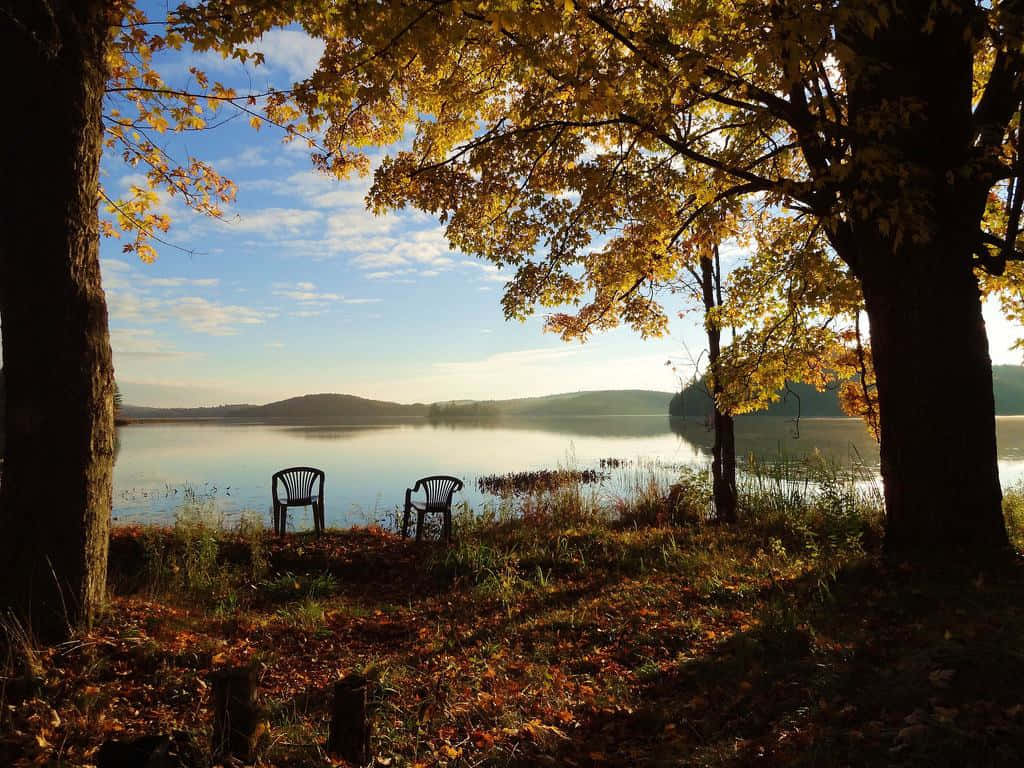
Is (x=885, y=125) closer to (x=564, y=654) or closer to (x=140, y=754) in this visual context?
(x=564, y=654)

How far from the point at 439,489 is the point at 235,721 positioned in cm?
632

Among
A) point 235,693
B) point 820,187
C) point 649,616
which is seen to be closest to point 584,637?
point 649,616

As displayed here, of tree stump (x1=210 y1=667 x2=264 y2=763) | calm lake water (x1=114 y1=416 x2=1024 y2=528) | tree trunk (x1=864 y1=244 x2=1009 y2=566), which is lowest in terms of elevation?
calm lake water (x1=114 y1=416 x2=1024 y2=528)

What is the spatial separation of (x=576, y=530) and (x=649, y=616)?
331 centimetres

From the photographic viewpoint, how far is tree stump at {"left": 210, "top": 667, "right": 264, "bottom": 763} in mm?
2699

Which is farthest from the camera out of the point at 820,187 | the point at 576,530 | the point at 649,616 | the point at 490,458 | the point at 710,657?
the point at 490,458

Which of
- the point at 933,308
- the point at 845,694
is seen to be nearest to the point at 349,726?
the point at 845,694

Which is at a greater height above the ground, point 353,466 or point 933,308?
point 933,308

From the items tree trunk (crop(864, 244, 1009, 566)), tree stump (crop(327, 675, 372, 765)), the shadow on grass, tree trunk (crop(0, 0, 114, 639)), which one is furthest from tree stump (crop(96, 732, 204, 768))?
tree trunk (crop(864, 244, 1009, 566))

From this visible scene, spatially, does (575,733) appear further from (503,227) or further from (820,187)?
(503,227)

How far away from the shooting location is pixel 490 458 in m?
26.0

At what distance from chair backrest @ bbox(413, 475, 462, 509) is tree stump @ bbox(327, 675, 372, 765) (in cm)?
566

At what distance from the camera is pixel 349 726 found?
9.07 feet

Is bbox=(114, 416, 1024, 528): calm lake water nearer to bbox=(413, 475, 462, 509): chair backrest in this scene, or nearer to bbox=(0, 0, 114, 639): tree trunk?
bbox=(413, 475, 462, 509): chair backrest
